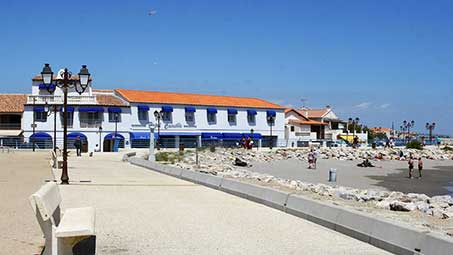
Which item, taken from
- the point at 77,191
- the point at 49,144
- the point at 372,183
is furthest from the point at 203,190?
the point at 49,144

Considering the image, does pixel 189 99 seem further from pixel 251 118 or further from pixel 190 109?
pixel 251 118

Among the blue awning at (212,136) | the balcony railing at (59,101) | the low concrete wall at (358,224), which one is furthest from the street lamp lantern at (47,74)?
the blue awning at (212,136)

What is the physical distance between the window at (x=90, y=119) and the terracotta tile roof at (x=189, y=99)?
4533 mm

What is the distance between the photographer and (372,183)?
3894 centimetres

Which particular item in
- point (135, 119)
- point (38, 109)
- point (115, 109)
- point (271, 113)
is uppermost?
point (271, 113)

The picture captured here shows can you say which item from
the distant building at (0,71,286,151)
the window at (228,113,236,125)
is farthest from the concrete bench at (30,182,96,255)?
the window at (228,113,236,125)

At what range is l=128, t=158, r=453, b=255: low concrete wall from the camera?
7984 millimetres

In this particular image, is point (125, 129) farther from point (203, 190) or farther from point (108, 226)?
point (108, 226)

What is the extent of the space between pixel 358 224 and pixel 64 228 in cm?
563

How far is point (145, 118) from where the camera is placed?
2808 inches

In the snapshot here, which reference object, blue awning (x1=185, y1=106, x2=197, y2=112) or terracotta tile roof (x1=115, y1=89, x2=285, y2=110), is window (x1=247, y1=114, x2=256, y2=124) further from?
blue awning (x1=185, y1=106, x2=197, y2=112)

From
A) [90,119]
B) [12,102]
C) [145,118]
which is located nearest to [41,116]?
[90,119]

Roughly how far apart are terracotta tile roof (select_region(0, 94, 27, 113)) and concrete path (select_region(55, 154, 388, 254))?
54126 mm

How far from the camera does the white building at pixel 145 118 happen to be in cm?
6531
